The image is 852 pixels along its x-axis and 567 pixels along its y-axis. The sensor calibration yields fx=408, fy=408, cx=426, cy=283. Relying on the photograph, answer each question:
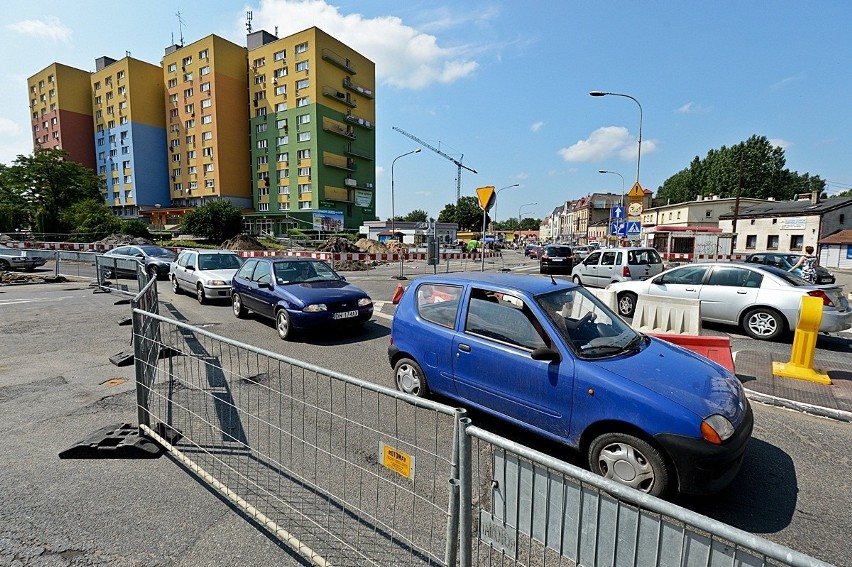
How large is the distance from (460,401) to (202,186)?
70675 millimetres

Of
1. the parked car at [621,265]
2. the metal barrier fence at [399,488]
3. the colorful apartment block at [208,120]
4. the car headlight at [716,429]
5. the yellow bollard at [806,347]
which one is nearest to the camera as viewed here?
the metal barrier fence at [399,488]

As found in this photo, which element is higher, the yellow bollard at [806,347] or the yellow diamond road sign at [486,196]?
the yellow diamond road sign at [486,196]

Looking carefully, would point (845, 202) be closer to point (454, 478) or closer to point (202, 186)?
point (454, 478)

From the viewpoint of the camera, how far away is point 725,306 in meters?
8.20

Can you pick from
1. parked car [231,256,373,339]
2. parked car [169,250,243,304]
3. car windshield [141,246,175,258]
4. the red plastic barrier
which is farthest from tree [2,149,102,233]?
the red plastic barrier

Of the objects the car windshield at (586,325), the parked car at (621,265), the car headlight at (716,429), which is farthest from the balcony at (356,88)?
the car headlight at (716,429)

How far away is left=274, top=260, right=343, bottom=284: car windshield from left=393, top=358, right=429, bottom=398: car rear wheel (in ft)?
14.5

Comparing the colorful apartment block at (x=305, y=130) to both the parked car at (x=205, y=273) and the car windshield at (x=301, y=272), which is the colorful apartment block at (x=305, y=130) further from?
the car windshield at (x=301, y=272)

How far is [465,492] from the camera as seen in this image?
5.74 ft

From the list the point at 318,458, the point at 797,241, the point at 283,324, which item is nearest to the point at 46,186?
the point at 283,324

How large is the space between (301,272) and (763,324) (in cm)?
928

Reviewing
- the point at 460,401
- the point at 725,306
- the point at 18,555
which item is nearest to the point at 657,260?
the point at 725,306

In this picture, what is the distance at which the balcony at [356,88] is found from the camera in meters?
61.6

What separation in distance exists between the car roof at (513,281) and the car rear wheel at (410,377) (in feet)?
3.39
